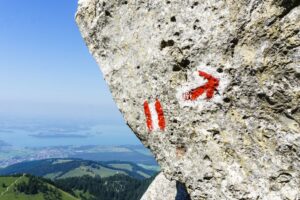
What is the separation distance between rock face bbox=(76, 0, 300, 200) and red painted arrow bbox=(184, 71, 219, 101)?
0.10 feet

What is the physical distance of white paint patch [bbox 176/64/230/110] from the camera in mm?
10227

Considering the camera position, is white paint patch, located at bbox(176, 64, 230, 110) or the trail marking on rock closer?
white paint patch, located at bbox(176, 64, 230, 110)

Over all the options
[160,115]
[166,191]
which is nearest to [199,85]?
[160,115]

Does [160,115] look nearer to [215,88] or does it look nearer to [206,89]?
[206,89]

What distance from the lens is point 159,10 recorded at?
37.4 ft

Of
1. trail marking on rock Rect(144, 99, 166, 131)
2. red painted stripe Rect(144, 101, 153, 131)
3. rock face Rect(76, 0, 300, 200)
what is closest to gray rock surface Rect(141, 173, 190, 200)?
rock face Rect(76, 0, 300, 200)

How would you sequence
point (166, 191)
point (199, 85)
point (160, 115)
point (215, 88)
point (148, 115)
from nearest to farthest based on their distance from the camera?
1. point (215, 88)
2. point (199, 85)
3. point (160, 115)
4. point (148, 115)
5. point (166, 191)

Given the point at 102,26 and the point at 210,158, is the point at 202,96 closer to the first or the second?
the point at 210,158

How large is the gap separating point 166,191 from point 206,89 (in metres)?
11.3

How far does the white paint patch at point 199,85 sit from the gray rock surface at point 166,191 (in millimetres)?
8845

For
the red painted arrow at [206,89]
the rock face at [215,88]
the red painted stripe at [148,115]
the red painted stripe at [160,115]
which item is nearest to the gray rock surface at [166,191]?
the rock face at [215,88]

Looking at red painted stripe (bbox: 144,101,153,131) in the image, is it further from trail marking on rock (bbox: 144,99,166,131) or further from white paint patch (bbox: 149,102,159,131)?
white paint patch (bbox: 149,102,159,131)

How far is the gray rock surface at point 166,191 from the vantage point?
63.3ft

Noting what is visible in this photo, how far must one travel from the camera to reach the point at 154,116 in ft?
40.0
